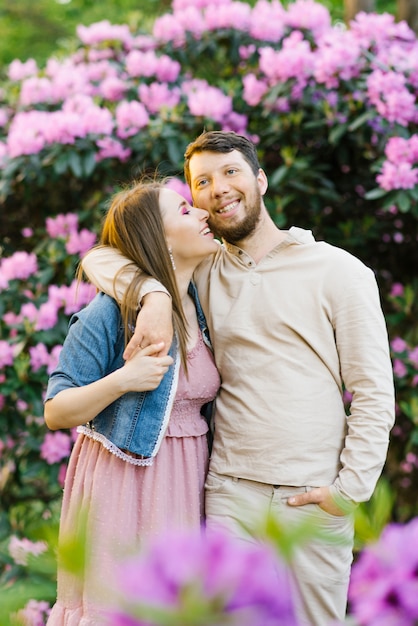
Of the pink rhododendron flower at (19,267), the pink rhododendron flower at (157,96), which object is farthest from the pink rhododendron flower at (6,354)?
the pink rhododendron flower at (157,96)

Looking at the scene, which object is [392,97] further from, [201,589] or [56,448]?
[201,589]

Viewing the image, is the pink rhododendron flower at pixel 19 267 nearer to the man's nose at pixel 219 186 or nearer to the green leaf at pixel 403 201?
the man's nose at pixel 219 186

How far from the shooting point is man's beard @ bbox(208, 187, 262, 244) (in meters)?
2.56

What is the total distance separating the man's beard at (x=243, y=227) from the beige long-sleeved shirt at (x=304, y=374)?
0.15 metres

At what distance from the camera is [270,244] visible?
8.66ft

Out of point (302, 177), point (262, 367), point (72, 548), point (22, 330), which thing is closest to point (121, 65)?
point (302, 177)

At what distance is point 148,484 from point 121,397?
273 mm

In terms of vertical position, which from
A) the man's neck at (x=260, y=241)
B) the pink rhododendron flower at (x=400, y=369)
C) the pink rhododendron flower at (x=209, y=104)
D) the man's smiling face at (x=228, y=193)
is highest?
the pink rhododendron flower at (x=209, y=104)

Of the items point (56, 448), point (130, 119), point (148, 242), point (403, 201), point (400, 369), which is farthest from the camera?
point (130, 119)

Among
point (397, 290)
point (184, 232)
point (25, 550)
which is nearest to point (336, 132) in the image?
point (397, 290)

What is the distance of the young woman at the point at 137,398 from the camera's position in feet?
7.31

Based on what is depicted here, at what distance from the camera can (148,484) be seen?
234 centimetres

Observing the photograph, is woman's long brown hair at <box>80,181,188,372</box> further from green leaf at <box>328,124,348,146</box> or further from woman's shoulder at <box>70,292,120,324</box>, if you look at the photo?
green leaf at <box>328,124,348,146</box>

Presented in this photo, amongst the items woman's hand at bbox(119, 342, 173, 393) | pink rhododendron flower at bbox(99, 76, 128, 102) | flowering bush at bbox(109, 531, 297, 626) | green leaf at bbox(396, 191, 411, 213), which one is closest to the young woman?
woman's hand at bbox(119, 342, 173, 393)
